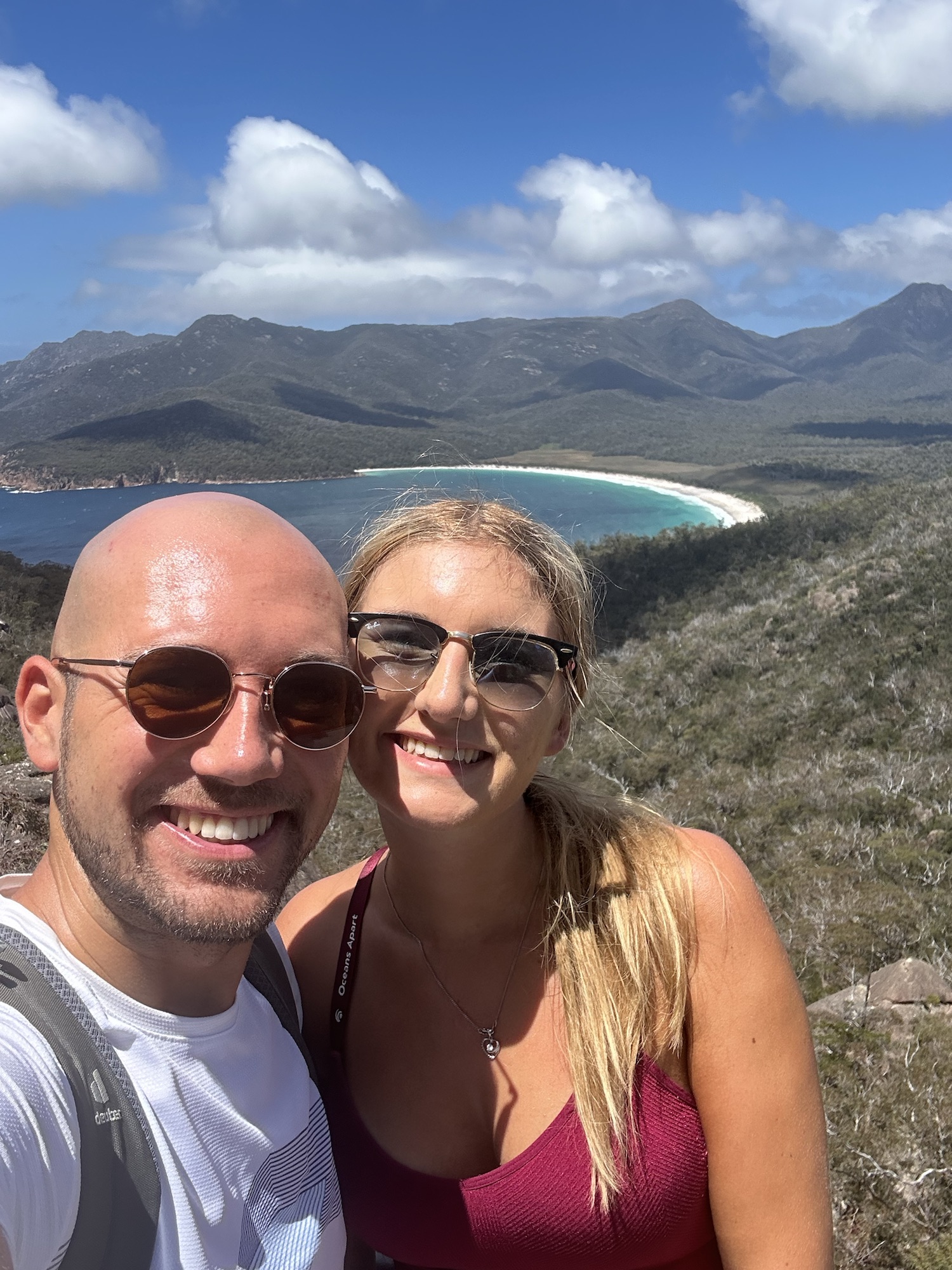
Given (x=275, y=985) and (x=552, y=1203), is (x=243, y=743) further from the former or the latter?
(x=552, y=1203)

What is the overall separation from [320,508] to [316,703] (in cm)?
7019

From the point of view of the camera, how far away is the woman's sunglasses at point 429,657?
167 centimetres

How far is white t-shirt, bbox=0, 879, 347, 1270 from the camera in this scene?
1001 mm

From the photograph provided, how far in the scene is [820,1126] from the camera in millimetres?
1676

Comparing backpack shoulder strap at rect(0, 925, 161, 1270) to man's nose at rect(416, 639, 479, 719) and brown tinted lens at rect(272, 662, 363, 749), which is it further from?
man's nose at rect(416, 639, 479, 719)

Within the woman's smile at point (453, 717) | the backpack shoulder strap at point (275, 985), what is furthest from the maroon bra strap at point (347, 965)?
the woman's smile at point (453, 717)

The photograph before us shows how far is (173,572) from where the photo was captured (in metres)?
1.35

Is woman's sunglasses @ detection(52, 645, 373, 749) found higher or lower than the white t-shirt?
higher

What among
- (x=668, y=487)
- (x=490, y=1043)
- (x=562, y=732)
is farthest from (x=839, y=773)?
(x=668, y=487)

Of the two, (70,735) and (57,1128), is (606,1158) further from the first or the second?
(70,735)

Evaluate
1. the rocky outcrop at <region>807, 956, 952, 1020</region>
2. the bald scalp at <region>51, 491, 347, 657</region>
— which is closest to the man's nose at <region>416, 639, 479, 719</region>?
the bald scalp at <region>51, 491, 347, 657</region>

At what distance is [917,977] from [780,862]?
3.56 meters

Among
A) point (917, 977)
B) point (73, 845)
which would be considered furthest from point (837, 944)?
point (73, 845)

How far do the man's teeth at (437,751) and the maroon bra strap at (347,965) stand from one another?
54cm
